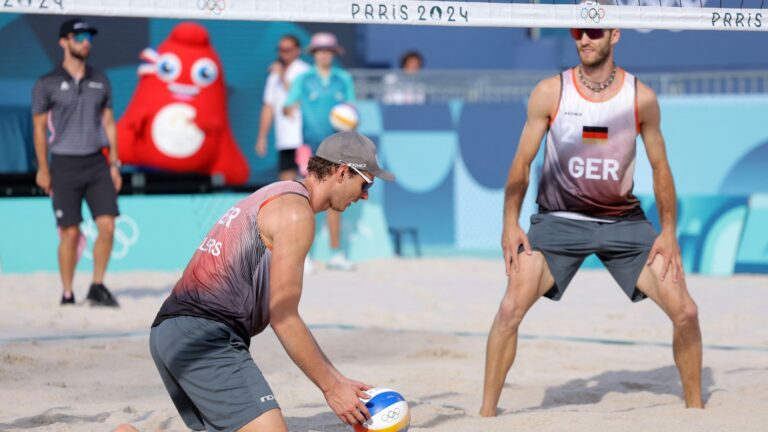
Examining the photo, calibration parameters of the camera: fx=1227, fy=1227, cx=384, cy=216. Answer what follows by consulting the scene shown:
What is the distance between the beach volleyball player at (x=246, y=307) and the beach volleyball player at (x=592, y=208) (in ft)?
4.40

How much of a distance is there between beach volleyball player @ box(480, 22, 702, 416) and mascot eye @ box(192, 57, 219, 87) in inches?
300

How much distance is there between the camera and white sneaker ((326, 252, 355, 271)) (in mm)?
11562

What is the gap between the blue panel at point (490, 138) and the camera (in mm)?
12461

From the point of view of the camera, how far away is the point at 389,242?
1255cm

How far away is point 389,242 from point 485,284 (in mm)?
2122

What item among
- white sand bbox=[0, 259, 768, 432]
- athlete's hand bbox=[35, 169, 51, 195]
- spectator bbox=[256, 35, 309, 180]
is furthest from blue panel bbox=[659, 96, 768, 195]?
athlete's hand bbox=[35, 169, 51, 195]

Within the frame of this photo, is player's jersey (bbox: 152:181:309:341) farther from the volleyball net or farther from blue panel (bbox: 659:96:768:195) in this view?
blue panel (bbox: 659:96:768:195)

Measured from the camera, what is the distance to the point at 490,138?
12531mm

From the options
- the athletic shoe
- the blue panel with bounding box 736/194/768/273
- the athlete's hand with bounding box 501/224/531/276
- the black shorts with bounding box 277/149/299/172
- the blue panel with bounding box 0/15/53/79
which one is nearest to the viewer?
the athlete's hand with bounding box 501/224/531/276

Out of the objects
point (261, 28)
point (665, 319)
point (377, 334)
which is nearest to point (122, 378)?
point (377, 334)

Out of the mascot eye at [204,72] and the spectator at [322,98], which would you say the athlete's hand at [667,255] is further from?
the mascot eye at [204,72]

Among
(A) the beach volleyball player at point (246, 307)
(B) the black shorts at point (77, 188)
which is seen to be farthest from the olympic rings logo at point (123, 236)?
(A) the beach volleyball player at point (246, 307)

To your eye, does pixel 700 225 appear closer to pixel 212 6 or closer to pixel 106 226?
pixel 106 226

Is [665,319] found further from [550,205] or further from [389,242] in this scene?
[389,242]
